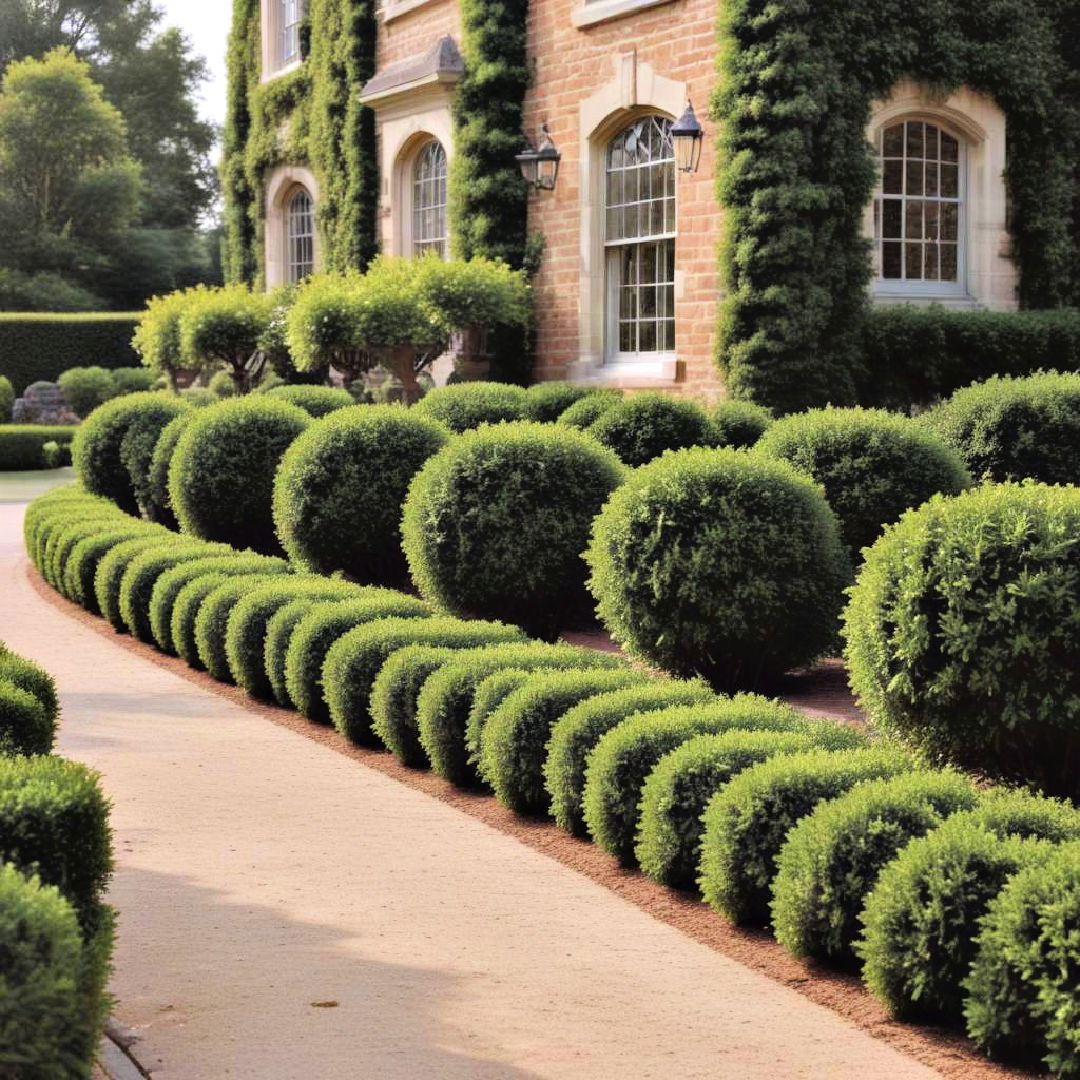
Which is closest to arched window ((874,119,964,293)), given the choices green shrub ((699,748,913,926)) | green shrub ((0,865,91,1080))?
green shrub ((699,748,913,926))

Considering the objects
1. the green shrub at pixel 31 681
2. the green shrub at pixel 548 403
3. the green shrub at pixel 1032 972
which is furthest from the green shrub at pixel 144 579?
the green shrub at pixel 1032 972

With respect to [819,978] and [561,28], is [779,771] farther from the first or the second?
[561,28]

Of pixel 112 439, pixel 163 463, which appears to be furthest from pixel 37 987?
pixel 112 439

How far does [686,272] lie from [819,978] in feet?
35.8

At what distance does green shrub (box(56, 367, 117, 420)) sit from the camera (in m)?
31.2

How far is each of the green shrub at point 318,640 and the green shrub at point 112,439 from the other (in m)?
7.20

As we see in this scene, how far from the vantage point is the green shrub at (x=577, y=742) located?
6.09 metres

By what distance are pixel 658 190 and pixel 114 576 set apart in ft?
22.3

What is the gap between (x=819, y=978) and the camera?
4.70 metres

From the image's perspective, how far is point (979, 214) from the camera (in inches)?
594

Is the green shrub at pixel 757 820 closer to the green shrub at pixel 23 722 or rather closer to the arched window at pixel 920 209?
the green shrub at pixel 23 722

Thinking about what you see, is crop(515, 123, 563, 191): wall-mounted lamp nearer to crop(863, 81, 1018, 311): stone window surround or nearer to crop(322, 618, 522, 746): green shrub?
crop(863, 81, 1018, 311): stone window surround

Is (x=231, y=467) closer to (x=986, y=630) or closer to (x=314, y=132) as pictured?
(x=986, y=630)

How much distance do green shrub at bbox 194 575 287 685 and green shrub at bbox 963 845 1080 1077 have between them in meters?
5.75
